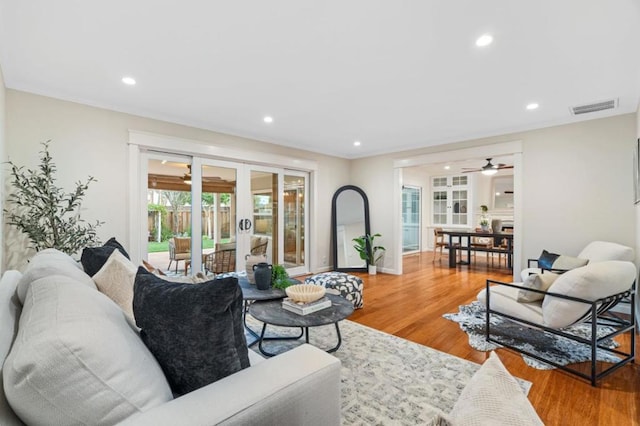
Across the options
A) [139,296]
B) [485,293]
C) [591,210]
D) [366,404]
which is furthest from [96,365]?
[591,210]

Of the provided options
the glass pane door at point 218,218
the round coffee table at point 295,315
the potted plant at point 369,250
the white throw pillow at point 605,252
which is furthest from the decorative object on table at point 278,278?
the white throw pillow at point 605,252

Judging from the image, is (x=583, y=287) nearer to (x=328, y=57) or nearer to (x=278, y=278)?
(x=278, y=278)

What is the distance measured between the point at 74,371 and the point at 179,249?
401cm

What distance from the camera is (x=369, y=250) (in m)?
6.05

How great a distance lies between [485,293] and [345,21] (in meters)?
2.76

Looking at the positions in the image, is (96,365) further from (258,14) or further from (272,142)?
(272,142)

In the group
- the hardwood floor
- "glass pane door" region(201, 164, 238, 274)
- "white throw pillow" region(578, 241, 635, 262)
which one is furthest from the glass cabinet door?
"glass pane door" region(201, 164, 238, 274)

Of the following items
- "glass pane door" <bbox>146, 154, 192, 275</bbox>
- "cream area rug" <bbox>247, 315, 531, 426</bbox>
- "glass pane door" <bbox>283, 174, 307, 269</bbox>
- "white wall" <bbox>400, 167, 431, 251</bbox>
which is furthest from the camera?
"white wall" <bbox>400, 167, 431, 251</bbox>

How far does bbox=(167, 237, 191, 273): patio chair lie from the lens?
436 cm

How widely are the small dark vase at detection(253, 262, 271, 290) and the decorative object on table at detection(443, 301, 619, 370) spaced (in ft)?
6.50

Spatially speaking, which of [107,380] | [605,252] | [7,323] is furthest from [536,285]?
[7,323]

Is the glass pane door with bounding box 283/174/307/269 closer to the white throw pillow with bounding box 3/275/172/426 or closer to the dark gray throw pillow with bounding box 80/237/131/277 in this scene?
the dark gray throw pillow with bounding box 80/237/131/277

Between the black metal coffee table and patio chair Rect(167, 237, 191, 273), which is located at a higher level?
patio chair Rect(167, 237, 191, 273)

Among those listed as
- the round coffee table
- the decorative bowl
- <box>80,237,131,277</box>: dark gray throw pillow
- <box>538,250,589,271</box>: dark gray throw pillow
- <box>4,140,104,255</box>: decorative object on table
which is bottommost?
the round coffee table
